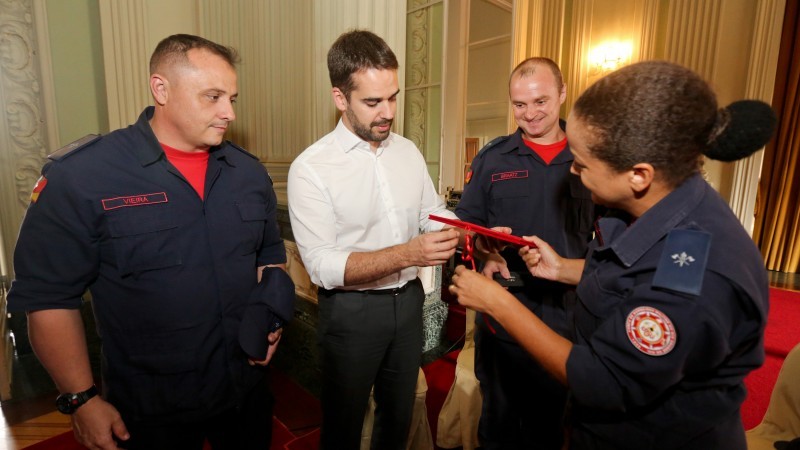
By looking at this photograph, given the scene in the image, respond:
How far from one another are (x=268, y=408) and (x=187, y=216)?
0.84m

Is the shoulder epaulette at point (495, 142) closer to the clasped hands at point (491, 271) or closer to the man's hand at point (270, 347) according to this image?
the clasped hands at point (491, 271)

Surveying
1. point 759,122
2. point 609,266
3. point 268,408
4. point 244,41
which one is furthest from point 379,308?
point 244,41

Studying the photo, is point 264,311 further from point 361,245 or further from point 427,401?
point 427,401

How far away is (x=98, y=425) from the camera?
1214 mm

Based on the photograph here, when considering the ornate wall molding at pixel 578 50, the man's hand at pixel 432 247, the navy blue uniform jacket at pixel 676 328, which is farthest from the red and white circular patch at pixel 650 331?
the ornate wall molding at pixel 578 50

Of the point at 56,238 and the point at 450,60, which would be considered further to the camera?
the point at 450,60

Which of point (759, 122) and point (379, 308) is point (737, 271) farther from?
point (379, 308)

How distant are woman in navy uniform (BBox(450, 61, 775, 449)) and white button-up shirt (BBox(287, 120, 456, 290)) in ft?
2.53

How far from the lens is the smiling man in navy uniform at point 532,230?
193cm

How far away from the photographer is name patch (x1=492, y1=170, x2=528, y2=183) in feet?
6.64

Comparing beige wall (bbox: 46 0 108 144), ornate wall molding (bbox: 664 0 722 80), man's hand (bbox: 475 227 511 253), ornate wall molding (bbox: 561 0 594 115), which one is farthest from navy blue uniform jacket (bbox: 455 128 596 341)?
ornate wall molding (bbox: 561 0 594 115)

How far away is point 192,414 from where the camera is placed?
1364 mm

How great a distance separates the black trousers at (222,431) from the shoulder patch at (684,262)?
143 cm

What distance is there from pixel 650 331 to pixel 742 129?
0.46 metres
